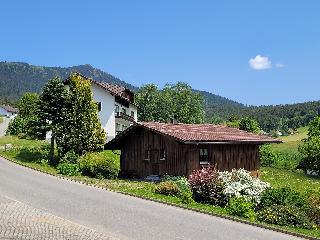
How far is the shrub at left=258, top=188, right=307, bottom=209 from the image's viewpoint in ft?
73.9

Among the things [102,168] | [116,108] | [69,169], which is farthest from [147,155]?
[116,108]

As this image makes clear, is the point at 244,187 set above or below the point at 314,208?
above

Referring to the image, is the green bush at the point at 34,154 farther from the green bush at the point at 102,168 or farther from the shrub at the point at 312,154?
the shrub at the point at 312,154

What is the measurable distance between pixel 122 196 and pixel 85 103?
60.2ft

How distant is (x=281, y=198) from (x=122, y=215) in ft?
25.8

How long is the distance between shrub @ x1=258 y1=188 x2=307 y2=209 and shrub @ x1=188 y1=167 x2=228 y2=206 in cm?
248

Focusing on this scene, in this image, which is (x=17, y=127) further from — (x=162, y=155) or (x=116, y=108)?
(x=162, y=155)

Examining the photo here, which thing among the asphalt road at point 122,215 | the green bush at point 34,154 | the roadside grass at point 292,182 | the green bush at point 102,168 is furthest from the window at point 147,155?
the green bush at point 34,154

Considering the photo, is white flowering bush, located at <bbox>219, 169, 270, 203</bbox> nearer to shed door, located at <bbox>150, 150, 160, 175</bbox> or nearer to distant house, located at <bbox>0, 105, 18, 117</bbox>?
shed door, located at <bbox>150, 150, 160, 175</bbox>

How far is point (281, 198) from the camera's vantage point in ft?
74.7

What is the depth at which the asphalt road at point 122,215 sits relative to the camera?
1773 cm

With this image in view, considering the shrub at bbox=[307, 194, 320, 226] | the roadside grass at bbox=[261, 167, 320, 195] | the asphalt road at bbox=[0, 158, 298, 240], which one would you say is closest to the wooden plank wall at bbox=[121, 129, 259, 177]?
the roadside grass at bbox=[261, 167, 320, 195]

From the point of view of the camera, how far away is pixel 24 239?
608 inches

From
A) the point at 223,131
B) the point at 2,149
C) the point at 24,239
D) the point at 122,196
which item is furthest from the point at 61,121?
the point at 24,239
